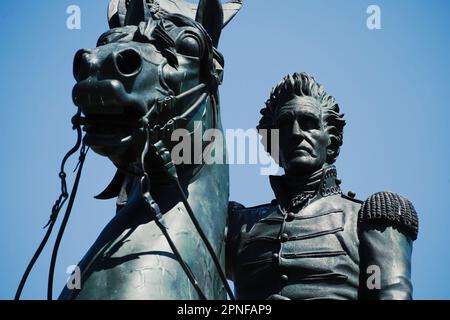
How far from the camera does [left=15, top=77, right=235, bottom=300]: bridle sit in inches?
275

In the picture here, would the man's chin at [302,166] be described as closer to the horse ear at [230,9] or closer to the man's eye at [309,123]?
the man's eye at [309,123]

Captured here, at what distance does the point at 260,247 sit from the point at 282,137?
2.58 feet

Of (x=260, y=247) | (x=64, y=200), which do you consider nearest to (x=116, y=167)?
(x=64, y=200)

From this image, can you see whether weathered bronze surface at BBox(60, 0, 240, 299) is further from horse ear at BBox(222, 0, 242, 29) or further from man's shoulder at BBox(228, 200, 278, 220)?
horse ear at BBox(222, 0, 242, 29)

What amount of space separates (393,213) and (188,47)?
65.9 inches

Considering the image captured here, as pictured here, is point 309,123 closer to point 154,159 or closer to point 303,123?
point 303,123

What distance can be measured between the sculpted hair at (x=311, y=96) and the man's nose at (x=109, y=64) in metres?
1.37

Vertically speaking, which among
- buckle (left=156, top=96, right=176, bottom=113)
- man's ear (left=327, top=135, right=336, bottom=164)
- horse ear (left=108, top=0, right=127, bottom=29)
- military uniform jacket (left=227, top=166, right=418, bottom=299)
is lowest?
military uniform jacket (left=227, top=166, right=418, bottom=299)

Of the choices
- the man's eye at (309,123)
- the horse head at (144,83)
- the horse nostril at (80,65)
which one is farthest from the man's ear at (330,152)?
the horse nostril at (80,65)

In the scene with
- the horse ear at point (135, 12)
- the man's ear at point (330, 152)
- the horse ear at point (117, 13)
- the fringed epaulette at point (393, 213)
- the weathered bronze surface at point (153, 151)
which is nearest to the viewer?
the weathered bronze surface at point (153, 151)

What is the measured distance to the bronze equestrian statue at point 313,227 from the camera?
750 centimetres


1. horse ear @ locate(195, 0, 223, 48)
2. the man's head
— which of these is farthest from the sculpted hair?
horse ear @ locate(195, 0, 223, 48)

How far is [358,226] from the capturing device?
25.4ft
